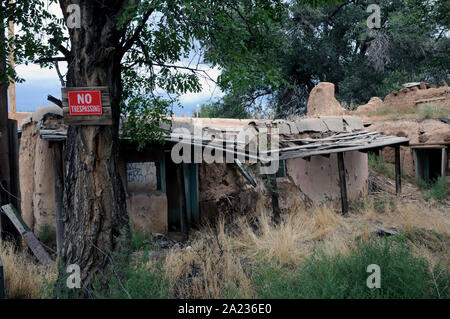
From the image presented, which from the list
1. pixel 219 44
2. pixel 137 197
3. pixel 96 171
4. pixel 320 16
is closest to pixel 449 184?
pixel 137 197

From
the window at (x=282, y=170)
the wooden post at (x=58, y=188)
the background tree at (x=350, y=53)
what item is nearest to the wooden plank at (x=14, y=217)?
the wooden post at (x=58, y=188)

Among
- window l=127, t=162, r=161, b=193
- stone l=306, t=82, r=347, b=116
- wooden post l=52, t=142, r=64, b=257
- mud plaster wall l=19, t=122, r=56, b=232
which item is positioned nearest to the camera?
wooden post l=52, t=142, r=64, b=257

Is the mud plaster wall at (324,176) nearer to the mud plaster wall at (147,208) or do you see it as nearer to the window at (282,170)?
the window at (282,170)

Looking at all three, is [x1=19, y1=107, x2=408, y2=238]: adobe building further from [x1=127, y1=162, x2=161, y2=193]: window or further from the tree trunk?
the tree trunk

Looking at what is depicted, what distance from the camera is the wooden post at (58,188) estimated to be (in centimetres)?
746

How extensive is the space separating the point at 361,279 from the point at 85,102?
330 cm

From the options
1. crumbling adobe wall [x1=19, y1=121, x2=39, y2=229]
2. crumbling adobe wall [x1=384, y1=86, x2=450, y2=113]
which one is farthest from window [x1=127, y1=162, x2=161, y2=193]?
crumbling adobe wall [x1=384, y1=86, x2=450, y2=113]

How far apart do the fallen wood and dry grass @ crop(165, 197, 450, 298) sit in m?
2.36

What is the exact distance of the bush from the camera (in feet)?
11.8

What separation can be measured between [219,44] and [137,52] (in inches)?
59.2

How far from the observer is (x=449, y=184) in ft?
40.6

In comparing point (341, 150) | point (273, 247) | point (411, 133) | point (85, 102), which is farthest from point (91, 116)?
point (411, 133)

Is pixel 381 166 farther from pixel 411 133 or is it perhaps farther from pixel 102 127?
pixel 102 127
